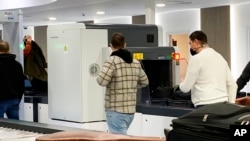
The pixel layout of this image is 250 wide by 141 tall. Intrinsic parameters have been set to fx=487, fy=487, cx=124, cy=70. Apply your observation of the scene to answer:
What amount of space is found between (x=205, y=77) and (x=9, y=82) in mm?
1894

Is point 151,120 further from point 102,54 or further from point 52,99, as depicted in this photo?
point 52,99

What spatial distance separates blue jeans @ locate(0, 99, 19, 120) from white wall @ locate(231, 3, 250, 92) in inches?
321

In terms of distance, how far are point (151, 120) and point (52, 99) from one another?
4.49ft

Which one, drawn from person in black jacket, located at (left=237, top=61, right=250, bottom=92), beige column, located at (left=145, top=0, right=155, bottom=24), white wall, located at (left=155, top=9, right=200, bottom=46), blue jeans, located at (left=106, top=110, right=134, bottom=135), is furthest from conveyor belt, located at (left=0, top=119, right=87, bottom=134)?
white wall, located at (left=155, top=9, right=200, bottom=46)

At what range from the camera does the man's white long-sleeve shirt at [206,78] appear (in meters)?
3.71

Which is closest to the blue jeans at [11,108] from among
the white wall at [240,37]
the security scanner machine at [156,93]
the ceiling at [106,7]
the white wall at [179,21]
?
the security scanner machine at [156,93]

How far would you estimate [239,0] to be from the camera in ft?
36.4

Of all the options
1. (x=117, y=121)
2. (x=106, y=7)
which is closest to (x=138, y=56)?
(x=117, y=121)

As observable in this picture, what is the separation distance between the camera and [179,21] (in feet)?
44.5

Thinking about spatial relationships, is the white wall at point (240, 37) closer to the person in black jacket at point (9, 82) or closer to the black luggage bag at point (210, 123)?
the person in black jacket at point (9, 82)

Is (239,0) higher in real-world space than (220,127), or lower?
higher

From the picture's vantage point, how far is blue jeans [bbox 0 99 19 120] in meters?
4.48

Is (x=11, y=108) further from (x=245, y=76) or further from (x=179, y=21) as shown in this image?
(x=179, y=21)

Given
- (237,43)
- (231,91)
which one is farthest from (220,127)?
(237,43)
